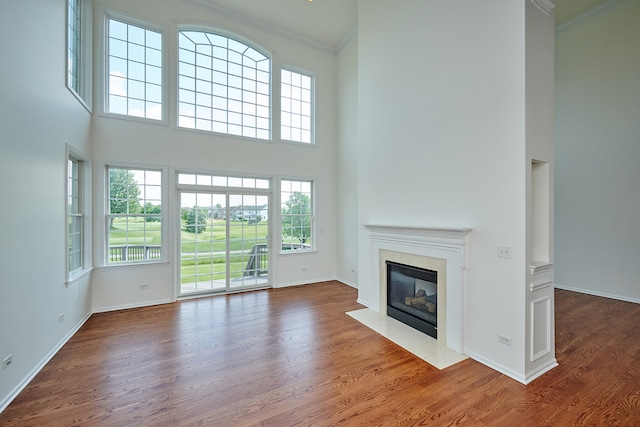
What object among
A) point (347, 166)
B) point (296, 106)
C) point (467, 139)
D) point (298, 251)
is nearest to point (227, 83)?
point (296, 106)

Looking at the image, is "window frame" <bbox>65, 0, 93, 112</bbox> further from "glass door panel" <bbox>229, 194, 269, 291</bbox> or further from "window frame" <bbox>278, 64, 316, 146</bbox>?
"window frame" <bbox>278, 64, 316, 146</bbox>

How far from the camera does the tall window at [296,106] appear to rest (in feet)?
19.5

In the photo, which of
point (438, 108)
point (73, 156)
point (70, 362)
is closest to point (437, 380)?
point (438, 108)

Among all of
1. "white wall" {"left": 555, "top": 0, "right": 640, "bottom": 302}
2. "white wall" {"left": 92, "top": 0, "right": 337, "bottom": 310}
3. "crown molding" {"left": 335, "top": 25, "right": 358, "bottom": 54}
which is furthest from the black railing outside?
"white wall" {"left": 555, "top": 0, "right": 640, "bottom": 302}

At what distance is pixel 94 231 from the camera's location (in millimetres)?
4184

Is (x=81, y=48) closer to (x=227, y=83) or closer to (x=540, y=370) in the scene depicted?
(x=227, y=83)

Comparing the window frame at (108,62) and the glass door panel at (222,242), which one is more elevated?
the window frame at (108,62)

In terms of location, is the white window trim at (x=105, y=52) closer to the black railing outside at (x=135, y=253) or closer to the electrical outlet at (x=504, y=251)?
the black railing outside at (x=135, y=253)

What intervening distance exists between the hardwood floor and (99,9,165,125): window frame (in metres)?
3.22

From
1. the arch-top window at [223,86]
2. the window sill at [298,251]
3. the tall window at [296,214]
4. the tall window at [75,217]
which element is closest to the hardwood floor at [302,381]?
the tall window at [75,217]

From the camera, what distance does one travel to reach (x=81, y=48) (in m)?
3.99

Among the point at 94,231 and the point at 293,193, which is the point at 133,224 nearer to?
the point at 94,231

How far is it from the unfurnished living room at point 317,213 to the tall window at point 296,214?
51mm

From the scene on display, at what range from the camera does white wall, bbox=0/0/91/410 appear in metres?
2.22
